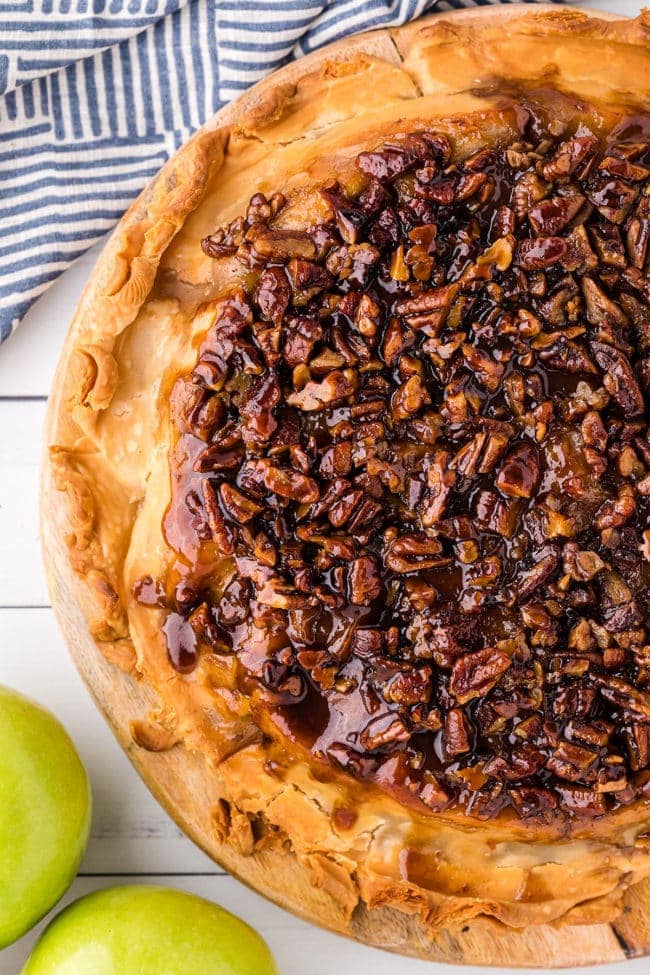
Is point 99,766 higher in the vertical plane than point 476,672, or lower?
lower

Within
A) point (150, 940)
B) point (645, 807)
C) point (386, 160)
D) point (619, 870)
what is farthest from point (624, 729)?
point (386, 160)

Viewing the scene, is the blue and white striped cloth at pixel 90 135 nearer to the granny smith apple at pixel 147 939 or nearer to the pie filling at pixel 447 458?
the pie filling at pixel 447 458

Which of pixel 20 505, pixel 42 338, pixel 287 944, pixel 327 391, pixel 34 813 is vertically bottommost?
pixel 287 944

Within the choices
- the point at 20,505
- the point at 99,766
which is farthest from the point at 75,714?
the point at 20,505

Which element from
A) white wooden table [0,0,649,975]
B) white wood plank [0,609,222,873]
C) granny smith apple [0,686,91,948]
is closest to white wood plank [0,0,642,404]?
white wooden table [0,0,649,975]

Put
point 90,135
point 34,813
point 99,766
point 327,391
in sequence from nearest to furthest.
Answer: point 327,391, point 34,813, point 90,135, point 99,766

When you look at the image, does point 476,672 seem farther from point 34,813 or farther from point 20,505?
point 20,505
